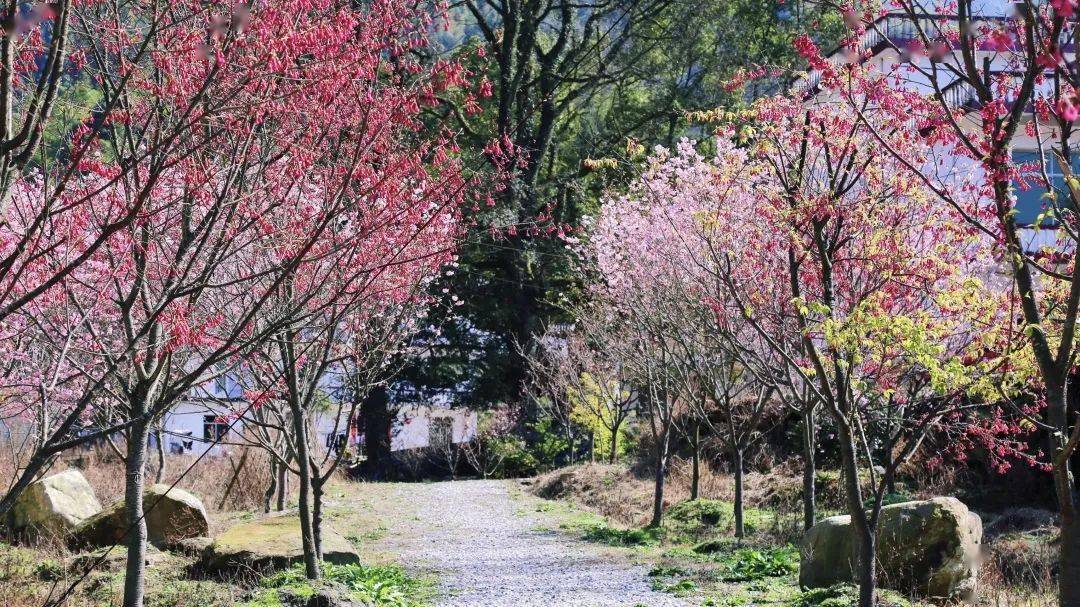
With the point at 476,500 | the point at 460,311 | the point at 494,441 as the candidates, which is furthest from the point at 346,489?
the point at 460,311

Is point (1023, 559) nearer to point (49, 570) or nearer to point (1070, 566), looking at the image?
point (1070, 566)

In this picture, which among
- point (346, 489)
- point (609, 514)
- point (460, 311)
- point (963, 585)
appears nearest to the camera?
point (963, 585)

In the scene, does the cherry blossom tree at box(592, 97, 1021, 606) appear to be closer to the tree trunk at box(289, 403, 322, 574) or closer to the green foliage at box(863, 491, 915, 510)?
the tree trunk at box(289, 403, 322, 574)

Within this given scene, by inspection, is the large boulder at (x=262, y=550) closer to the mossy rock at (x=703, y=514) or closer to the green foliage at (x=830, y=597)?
the green foliage at (x=830, y=597)

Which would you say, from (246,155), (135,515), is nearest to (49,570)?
(135,515)

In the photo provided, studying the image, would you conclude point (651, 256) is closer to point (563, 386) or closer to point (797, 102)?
point (797, 102)

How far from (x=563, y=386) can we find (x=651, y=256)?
12000 millimetres

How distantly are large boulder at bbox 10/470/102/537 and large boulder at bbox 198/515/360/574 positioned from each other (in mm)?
2240

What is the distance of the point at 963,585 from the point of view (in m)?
8.25

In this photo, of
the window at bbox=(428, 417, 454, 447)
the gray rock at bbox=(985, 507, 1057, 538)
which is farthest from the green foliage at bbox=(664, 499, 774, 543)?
the window at bbox=(428, 417, 454, 447)

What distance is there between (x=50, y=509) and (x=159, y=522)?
1410 mm

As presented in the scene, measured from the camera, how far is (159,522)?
1089 cm

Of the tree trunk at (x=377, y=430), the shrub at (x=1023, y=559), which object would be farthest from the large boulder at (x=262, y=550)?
the tree trunk at (x=377, y=430)

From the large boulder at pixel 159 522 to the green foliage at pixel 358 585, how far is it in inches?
76.7
